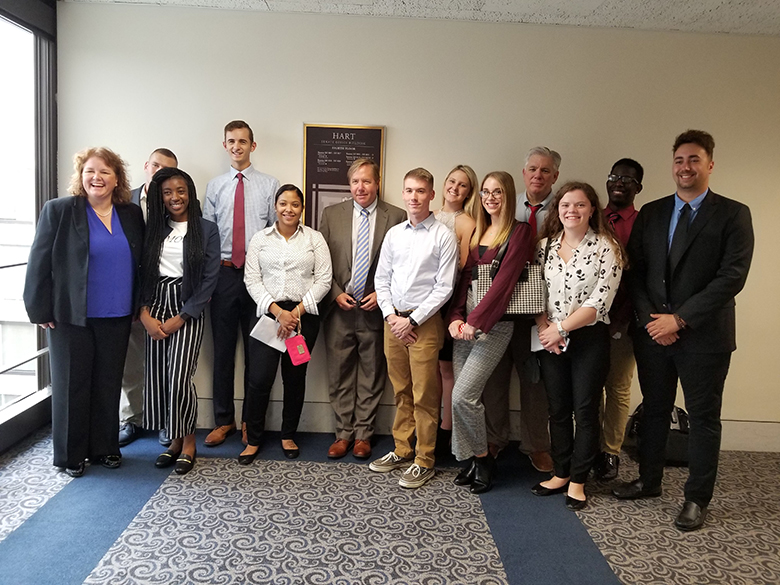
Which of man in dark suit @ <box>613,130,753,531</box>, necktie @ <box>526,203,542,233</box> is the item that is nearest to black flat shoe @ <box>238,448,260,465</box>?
necktie @ <box>526,203,542,233</box>

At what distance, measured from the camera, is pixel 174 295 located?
3.01 metres

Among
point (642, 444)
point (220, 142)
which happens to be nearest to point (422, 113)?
point (220, 142)

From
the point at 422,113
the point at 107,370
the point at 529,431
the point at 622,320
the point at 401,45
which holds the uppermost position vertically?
the point at 401,45

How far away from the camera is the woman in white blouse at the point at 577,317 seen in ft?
8.86

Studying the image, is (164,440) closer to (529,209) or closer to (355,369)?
(355,369)

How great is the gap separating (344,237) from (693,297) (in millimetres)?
1941

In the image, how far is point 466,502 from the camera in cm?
287

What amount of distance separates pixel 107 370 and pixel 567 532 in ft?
8.47

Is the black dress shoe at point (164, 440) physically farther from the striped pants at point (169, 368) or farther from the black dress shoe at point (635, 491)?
the black dress shoe at point (635, 491)

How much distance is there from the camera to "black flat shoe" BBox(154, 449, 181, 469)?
122 inches

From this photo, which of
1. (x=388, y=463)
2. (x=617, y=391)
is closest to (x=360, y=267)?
(x=388, y=463)

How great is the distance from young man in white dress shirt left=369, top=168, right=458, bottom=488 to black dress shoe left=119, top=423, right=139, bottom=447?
158 centimetres

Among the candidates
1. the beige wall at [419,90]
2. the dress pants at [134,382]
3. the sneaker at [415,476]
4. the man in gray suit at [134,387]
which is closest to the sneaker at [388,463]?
the sneaker at [415,476]

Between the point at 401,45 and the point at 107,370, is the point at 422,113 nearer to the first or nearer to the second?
the point at 401,45
